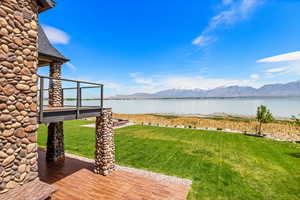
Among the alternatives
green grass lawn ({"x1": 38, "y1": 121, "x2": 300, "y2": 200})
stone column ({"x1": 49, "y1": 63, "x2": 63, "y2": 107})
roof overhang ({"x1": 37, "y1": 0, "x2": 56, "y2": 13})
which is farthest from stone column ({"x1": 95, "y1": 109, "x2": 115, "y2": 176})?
roof overhang ({"x1": 37, "y1": 0, "x2": 56, "y2": 13})

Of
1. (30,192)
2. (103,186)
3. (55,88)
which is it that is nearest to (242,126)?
(103,186)

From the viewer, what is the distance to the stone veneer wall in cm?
298

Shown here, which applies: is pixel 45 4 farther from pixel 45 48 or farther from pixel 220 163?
pixel 220 163

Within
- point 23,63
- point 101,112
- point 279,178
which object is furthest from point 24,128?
point 279,178

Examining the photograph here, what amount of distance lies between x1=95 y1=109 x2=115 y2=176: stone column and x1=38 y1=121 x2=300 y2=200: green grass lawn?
160 cm

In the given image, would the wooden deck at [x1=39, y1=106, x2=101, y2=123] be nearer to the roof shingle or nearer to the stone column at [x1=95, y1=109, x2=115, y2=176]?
the stone column at [x1=95, y1=109, x2=115, y2=176]

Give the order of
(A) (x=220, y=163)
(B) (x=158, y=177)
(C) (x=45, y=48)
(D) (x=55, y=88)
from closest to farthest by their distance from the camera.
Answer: (B) (x=158, y=177)
(C) (x=45, y=48)
(D) (x=55, y=88)
(A) (x=220, y=163)

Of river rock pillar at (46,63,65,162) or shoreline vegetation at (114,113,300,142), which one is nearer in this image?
river rock pillar at (46,63,65,162)

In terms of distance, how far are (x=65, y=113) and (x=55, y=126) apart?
3.48 meters

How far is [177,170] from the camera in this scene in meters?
7.06

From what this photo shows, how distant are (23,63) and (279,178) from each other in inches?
401

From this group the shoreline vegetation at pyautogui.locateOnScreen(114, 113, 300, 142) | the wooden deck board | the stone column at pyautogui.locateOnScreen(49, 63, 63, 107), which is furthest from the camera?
the shoreline vegetation at pyautogui.locateOnScreen(114, 113, 300, 142)

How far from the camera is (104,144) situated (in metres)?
6.26

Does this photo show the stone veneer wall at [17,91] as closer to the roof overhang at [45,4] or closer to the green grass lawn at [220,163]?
the roof overhang at [45,4]
